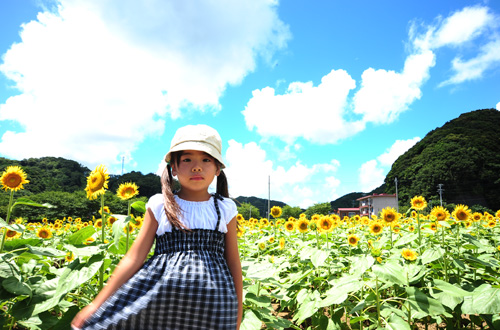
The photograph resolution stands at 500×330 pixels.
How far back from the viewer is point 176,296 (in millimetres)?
1449

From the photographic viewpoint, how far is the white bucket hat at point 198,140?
1.73m

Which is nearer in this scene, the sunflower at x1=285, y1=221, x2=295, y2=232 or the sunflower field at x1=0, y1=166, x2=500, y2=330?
the sunflower field at x1=0, y1=166, x2=500, y2=330

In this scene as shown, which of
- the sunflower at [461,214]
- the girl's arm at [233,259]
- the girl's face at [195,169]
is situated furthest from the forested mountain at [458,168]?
the girl's face at [195,169]

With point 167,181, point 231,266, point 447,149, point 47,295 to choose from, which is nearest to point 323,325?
point 231,266

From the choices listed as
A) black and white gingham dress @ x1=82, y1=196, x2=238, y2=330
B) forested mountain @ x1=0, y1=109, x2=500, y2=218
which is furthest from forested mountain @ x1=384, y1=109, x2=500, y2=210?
Answer: black and white gingham dress @ x1=82, y1=196, x2=238, y2=330

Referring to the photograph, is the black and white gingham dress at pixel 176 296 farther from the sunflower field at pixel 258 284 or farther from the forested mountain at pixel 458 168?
the forested mountain at pixel 458 168

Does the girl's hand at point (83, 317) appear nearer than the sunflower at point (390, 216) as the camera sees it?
Yes

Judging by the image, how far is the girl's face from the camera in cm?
176

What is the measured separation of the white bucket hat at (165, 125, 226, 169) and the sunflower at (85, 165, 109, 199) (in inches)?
21.4

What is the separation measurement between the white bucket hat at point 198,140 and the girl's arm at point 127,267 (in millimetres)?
384

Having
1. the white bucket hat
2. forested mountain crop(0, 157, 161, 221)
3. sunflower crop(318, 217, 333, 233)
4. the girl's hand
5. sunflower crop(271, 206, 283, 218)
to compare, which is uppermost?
forested mountain crop(0, 157, 161, 221)

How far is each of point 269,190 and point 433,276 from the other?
1219cm

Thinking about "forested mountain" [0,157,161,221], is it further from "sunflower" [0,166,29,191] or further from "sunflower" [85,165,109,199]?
"sunflower" [85,165,109,199]

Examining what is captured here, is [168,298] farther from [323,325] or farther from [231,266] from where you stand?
[323,325]
